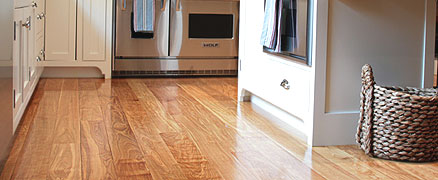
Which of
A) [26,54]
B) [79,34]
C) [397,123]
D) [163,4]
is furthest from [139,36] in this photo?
[397,123]

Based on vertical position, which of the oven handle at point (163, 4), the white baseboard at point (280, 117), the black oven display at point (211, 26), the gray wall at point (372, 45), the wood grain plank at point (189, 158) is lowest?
the wood grain plank at point (189, 158)

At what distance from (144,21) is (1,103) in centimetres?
275

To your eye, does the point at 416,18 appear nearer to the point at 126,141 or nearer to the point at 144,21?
the point at 126,141

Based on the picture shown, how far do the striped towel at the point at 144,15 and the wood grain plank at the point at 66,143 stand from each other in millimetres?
1082

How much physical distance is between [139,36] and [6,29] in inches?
108

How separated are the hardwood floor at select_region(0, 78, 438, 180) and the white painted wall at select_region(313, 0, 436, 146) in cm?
14

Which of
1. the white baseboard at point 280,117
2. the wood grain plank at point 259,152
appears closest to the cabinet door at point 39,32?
the wood grain plank at point 259,152

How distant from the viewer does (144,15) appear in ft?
14.9

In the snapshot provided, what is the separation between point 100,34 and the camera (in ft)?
14.9

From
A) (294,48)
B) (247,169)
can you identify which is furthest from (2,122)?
(294,48)

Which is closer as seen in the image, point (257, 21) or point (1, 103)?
point (1, 103)

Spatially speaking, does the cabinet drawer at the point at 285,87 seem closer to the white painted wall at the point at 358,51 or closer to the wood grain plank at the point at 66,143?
the white painted wall at the point at 358,51

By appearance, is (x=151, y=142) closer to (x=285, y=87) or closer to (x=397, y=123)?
(x=285, y=87)

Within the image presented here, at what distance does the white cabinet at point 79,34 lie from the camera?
442cm
